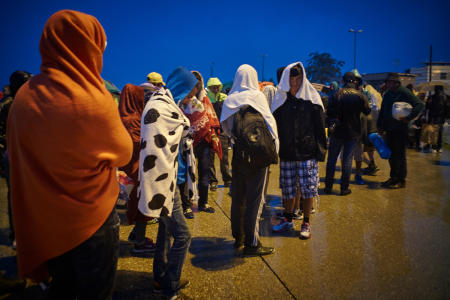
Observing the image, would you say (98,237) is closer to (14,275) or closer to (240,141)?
(240,141)

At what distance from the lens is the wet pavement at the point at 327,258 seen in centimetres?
262

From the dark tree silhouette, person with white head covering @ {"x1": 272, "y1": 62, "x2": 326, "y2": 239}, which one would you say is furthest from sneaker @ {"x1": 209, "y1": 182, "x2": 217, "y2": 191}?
the dark tree silhouette

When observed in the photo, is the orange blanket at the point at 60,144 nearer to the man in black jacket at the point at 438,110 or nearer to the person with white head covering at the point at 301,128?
the person with white head covering at the point at 301,128

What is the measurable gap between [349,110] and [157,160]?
4111 mm

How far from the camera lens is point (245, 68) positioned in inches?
129

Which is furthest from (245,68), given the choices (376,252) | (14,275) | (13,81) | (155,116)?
(14,275)

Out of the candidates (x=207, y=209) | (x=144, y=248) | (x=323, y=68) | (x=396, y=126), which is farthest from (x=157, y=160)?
(x=323, y=68)

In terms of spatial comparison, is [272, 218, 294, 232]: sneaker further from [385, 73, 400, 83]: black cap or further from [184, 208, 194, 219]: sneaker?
[385, 73, 400, 83]: black cap

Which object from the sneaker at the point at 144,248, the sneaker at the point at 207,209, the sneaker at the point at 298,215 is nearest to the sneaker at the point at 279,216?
the sneaker at the point at 298,215

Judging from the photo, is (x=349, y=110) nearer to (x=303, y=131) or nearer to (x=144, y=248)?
(x=303, y=131)

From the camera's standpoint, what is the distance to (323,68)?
99375 millimetres

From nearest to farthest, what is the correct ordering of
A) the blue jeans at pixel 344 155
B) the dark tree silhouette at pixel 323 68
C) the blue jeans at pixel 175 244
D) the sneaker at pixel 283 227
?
the blue jeans at pixel 175 244 → the sneaker at pixel 283 227 → the blue jeans at pixel 344 155 → the dark tree silhouette at pixel 323 68

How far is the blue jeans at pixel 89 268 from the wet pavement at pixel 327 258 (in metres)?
1.10

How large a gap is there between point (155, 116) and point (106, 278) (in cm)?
122
